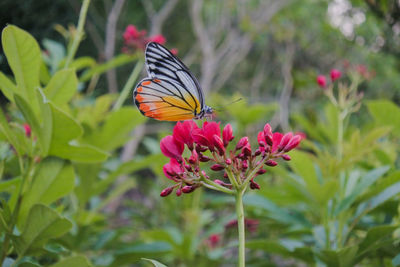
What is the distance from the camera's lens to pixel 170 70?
1.39 m

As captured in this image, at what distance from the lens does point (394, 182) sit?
1.40 m

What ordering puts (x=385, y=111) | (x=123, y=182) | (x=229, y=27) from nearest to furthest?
(x=385, y=111) → (x=123, y=182) → (x=229, y=27)

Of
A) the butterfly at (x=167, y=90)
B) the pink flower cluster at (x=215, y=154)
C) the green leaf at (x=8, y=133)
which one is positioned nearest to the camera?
the pink flower cluster at (x=215, y=154)

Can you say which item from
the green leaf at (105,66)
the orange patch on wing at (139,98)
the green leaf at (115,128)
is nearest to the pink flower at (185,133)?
the orange patch on wing at (139,98)

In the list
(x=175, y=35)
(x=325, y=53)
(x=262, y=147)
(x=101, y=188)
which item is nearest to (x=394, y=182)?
(x=262, y=147)

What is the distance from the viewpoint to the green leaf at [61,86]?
122cm

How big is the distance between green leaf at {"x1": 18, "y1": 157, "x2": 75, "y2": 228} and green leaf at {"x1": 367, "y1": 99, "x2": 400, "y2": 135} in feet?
4.82

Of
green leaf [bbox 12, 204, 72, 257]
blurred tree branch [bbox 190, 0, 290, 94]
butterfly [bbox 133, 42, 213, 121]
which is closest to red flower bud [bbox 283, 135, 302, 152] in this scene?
butterfly [bbox 133, 42, 213, 121]

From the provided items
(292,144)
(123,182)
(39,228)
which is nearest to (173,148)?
(292,144)

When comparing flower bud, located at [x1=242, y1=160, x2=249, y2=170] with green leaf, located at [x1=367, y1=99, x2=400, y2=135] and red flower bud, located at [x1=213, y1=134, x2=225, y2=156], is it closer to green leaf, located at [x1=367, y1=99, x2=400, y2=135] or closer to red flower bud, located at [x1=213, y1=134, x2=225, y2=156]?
red flower bud, located at [x1=213, y1=134, x2=225, y2=156]

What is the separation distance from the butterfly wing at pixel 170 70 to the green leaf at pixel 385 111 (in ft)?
3.31

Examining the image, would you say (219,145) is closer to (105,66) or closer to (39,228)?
(39,228)

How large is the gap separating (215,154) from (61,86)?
0.63 meters

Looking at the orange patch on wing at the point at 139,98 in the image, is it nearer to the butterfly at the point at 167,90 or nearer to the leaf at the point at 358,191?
the butterfly at the point at 167,90
